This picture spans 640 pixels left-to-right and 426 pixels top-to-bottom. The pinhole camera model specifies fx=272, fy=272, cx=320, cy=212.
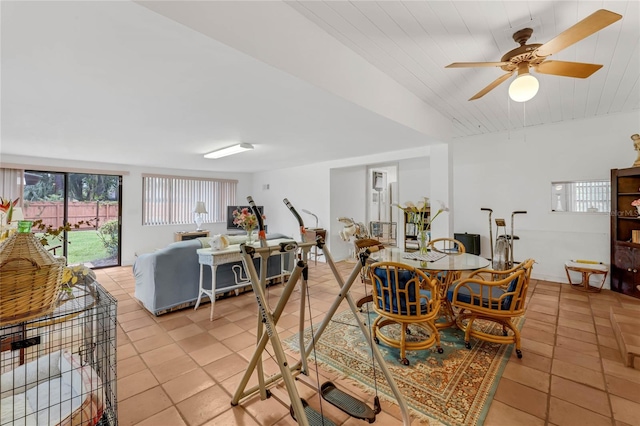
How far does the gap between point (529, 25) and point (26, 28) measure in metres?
3.29

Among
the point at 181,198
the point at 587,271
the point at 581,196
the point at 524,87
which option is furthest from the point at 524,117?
the point at 181,198

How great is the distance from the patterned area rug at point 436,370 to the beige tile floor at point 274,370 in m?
0.10

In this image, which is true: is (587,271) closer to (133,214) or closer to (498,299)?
(498,299)

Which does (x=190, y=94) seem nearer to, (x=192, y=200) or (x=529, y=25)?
(x=529, y=25)

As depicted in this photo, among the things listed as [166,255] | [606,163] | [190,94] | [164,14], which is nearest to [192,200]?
[166,255]

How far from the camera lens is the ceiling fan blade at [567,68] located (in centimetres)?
199

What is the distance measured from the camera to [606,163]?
158 inches

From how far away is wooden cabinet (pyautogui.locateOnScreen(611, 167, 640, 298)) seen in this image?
3.66m

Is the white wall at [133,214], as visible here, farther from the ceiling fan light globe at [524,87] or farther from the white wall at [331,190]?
the ceiling fan light globe at [524,87]

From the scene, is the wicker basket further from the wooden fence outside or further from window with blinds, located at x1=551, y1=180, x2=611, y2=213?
window with blinds, located at x1=551, y1=180, x2=611, y2=213

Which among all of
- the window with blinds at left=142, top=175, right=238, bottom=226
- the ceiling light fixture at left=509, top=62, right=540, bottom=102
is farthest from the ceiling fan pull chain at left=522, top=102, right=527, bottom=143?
the window with blinds at left=142, top=175, right=238, bottom=226

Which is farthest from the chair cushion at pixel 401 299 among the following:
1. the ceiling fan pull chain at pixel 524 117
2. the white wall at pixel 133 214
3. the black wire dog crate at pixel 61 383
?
the white wall at pixel 133 214

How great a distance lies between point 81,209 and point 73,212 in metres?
0.13

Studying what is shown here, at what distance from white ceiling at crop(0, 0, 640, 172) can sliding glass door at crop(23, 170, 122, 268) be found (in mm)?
1535
